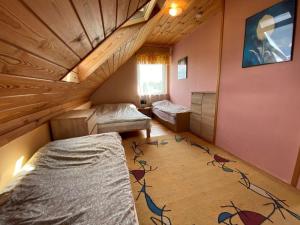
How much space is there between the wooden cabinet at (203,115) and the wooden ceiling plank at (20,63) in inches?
104

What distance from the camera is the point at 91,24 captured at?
0.82 m

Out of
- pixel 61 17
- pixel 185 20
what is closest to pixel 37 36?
pixel 61 17

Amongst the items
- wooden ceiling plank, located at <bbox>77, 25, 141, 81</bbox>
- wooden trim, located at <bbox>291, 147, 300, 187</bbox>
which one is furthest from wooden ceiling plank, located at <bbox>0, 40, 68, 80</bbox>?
wooden trim, located at <bbox>291, 147, 300, 187</bbox>

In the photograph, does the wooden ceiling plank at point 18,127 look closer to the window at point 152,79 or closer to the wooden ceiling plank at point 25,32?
the wooden ceiling plank at point 25,32

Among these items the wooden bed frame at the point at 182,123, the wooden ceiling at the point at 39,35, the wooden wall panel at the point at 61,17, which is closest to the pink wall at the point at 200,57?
the wooden bed frame at the point at 182,123

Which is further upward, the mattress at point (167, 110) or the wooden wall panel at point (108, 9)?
the wooden wall panel at point (108, 9)

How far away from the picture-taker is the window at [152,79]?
4.88m

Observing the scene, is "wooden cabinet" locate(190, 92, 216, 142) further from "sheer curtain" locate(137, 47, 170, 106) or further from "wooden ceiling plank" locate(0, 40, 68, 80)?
"wooden ceiling plank" locate(0, 40, 68, 80)

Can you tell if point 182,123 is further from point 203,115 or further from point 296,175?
point 296,175

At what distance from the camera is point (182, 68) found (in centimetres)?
415

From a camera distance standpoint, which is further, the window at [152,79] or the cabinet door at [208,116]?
the window at [152,79]

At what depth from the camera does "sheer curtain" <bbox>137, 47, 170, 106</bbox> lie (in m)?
4.67

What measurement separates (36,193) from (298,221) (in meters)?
2.11

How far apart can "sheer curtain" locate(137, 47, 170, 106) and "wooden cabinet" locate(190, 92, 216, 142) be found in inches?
75.9
